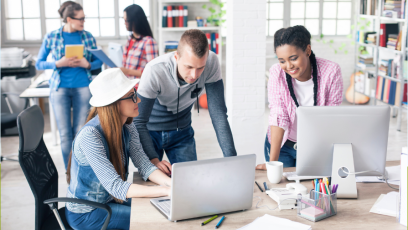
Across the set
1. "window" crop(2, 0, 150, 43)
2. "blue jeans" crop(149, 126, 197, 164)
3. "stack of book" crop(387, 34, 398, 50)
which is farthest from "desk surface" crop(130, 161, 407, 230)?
"window" crop(2, 0, 150, 43)

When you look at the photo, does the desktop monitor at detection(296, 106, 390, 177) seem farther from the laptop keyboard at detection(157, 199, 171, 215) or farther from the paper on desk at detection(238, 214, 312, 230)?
the laptop keyboard at detection(157, 199, 171, 215)

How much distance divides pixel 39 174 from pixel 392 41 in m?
5.14

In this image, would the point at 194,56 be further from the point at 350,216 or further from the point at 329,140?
the point at 350,216

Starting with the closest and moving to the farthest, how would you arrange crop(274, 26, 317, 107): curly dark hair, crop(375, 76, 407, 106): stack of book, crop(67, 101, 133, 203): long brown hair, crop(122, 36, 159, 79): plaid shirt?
1. crop(67, 101, 133, 203): long brown hair
2. crop(274, 26, 317, 107): curly dark hair
3. crop(122, 36, 159, 79): plaid shirt
4. crop(375, 76, 407, 106): stack of book

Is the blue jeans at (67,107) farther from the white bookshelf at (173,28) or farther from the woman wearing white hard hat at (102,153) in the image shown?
the white bookshelf at (173,28)

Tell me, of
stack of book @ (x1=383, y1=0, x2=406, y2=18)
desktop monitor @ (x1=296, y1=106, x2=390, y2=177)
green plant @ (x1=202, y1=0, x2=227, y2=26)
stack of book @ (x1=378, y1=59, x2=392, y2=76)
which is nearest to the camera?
desktop monitor @ (x1=296, y1=106, x2=390, y2=177)

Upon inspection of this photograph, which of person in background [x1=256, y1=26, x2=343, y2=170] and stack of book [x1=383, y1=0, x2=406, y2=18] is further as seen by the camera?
stack of book [x1=383, y1=0, x2=406, y2=18]

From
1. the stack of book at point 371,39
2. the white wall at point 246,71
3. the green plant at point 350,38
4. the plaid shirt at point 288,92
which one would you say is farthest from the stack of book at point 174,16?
the plaid shirt at point 288,92

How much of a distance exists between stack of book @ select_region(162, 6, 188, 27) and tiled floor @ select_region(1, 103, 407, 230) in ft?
4.83

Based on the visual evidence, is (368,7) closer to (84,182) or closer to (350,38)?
(350,38)

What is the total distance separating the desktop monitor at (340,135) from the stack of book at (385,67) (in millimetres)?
4405

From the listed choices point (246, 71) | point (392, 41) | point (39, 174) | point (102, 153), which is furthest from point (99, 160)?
point (392, 41)

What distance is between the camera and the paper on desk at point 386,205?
Result: 1574mm

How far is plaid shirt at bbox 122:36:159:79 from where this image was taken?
360cm
